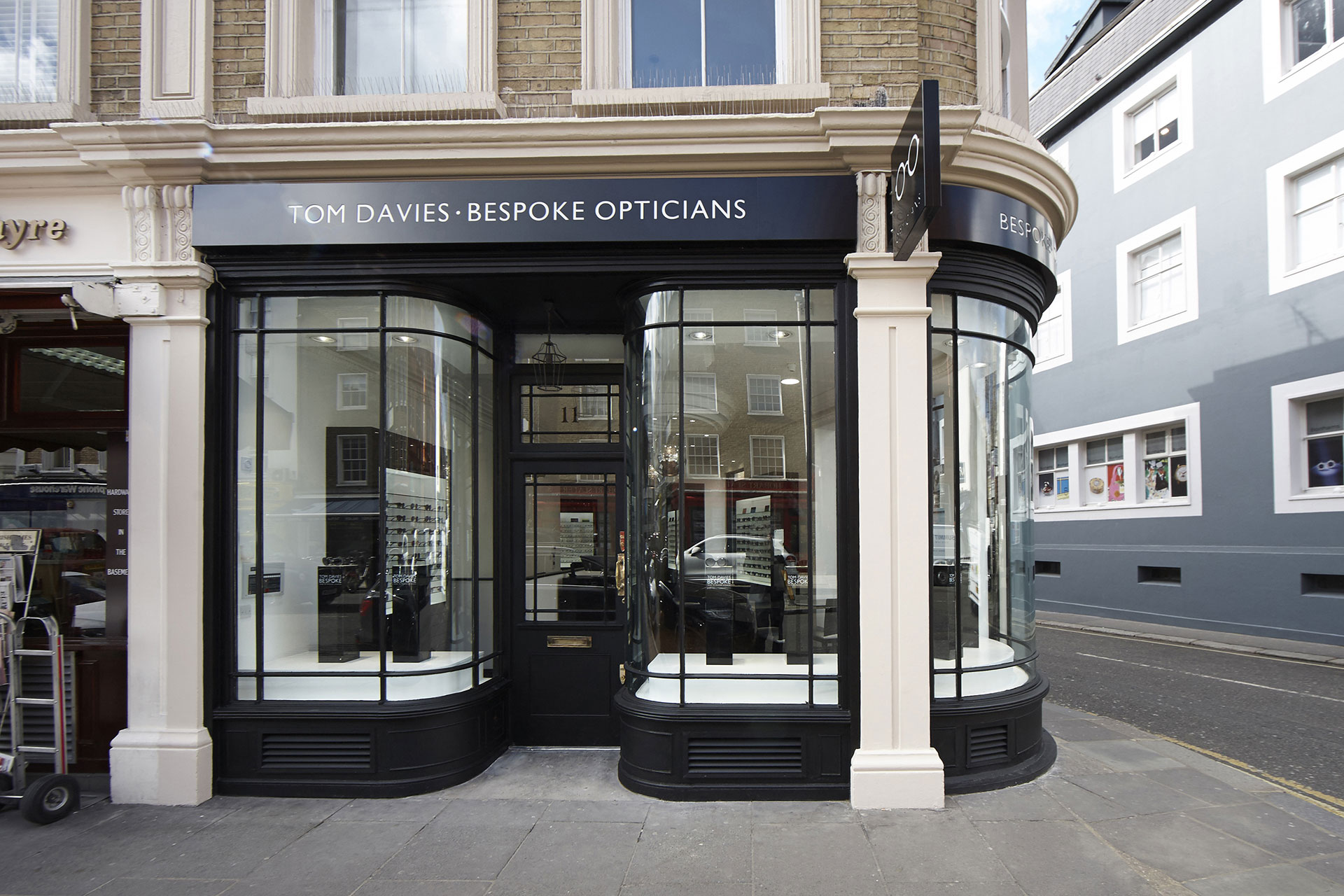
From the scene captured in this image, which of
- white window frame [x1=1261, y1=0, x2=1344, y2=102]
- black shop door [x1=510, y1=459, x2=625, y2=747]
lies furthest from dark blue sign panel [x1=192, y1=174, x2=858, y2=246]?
white window frame [x1=1261, y1=0, x2=1344, y2=102]

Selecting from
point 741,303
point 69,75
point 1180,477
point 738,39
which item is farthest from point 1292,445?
point 69,75

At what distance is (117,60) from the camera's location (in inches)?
252

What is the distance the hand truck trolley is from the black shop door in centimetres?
322

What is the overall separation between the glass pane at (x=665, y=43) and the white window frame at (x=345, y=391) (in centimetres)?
326

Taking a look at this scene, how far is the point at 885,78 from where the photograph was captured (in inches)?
240

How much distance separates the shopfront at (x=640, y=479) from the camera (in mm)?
5828

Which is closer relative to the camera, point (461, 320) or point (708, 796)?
point (708, 796)

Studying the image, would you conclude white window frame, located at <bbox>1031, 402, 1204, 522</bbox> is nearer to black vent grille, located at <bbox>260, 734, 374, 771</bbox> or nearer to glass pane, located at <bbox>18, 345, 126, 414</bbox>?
black vent grille, located at <bbox>260, 734, 374, 771</bbox>

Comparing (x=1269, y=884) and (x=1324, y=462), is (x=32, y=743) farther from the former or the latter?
(x=1324, y=462)

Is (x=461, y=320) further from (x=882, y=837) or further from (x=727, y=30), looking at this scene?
(x=882, y=837)

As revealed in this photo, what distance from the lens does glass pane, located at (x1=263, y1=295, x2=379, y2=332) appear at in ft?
20.6

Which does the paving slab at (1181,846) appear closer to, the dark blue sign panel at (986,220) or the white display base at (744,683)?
the white display base at (744,683)

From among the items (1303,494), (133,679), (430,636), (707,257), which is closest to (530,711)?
(430,636)

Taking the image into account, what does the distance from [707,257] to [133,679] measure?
17.4 ft
